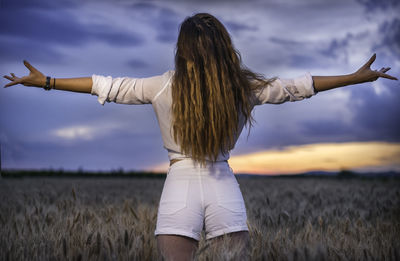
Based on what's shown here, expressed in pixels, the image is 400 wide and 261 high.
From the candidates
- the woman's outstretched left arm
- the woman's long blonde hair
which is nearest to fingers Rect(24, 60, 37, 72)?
the woman's long blonde hair

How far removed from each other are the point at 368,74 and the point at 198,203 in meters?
1.50

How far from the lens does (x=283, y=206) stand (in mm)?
5020

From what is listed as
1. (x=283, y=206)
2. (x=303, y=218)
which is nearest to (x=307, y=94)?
(x=303, y=218)

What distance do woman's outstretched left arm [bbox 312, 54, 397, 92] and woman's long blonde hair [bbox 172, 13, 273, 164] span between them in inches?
20.8

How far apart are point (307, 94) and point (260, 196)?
12.3ft

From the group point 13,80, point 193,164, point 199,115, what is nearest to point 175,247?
point 193,164

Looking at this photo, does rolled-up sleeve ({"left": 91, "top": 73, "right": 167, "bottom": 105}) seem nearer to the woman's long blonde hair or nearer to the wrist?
the woman's long blonde hair

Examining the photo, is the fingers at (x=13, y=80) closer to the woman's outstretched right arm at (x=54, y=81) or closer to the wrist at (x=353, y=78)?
the woman's outstretched right arm at (x=54, y=81)

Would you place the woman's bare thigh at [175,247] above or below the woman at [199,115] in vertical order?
below

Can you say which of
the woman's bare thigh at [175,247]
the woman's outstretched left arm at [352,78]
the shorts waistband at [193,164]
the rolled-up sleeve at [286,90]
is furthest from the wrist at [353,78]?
the woman's bare thigh at [175,247]

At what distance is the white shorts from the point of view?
2293 mm

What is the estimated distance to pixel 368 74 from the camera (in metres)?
2.80

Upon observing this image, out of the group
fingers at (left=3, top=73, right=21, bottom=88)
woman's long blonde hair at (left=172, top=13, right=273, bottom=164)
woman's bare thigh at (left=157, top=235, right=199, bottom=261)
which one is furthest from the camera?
fingers at (left=3, top=73, right=21, bottom=88)

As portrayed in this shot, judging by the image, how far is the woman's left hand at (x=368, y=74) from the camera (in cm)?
280
